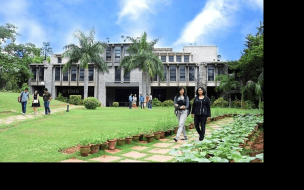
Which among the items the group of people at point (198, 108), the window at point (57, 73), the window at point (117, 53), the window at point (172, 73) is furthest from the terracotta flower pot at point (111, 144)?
the window at point (57, 73)

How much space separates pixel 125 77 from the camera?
97.0 feet

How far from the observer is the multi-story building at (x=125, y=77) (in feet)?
91.6

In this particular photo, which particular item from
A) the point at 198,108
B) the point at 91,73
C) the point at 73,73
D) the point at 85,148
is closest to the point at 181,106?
the point at 198,108

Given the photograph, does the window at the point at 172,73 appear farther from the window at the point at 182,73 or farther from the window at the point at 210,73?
the window at the point at 210,73

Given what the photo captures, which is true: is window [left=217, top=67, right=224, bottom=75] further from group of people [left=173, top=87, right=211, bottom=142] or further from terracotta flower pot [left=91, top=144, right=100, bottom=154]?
terracotta flower pot [left=91, top=144, right=100, bottom=154]

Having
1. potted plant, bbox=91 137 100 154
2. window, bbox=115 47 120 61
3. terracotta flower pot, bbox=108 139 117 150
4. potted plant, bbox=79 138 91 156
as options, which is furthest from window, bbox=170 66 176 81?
potted plant, bbox=79 138 91 156

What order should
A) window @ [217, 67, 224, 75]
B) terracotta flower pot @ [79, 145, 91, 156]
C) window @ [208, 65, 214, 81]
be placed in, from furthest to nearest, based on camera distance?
window @ [208, 65, 214, 81], window @ [217, 67, 224, 75], terracotta flower pot @ [79, 145, 91, 156]

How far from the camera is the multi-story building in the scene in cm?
2791

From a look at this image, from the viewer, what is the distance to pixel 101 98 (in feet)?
96.9

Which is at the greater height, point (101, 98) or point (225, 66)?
point (225, 66)
